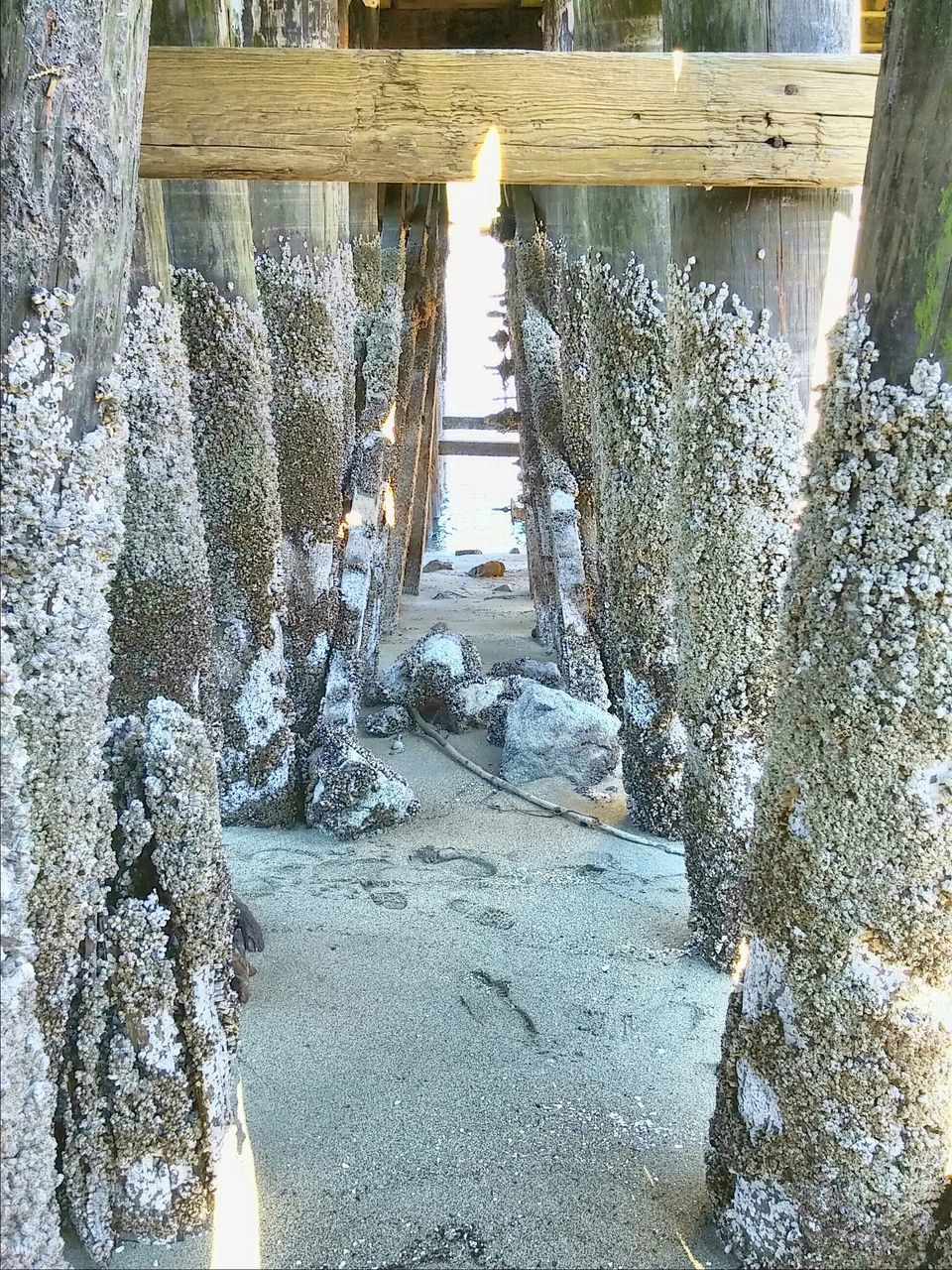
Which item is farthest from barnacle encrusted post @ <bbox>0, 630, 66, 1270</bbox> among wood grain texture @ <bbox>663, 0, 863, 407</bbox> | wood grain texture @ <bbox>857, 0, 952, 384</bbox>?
wood grain texture @ <bbox>663, 0, 863, 407</bbox>

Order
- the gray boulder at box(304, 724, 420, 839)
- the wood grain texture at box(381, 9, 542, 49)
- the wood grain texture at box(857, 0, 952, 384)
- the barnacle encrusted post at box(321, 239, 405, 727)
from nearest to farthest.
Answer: the wood grain texture at box(857, 0, 952, 384) < the gray boulder at box(304, 724, 420, 839) < the barnacle encrusted post at box(321, 239, 405, 727) < the wood grain texture at box(381, 9, 542, 49)

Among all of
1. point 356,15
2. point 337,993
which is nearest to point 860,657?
point 337,993

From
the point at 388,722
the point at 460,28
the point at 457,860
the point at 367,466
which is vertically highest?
the point at 460,28

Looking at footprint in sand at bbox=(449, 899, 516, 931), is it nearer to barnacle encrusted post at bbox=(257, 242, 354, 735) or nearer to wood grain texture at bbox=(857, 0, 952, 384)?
barnacle encrusted post at bbox=(257, 242, 354, 735)

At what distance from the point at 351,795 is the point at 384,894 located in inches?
29.9

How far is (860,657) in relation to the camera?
78.6 inches

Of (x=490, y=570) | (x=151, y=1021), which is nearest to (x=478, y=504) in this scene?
(x=490, y=570)

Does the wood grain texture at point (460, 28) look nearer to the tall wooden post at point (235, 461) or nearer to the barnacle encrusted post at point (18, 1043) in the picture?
the tall wooden post at point (235, 461)

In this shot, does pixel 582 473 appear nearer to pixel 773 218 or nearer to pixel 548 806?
pixel 548 806

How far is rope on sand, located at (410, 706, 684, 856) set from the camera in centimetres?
501

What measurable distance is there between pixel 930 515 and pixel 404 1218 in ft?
5.92

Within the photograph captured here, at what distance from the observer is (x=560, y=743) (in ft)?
19.6

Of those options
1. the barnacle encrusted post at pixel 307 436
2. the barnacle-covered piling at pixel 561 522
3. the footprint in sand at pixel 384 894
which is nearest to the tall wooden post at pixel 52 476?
the footprint in sand at pixel 384 894

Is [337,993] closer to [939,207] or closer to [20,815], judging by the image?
[20,815]
